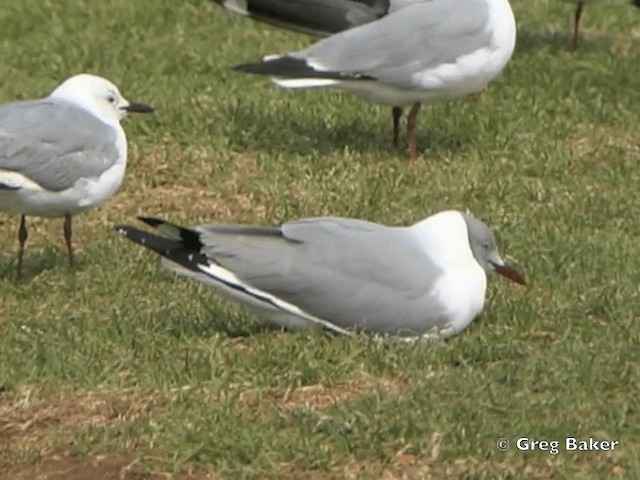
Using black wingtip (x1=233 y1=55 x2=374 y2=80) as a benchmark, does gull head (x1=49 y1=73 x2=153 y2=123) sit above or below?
above

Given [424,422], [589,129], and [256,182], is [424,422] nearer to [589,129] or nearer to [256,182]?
[256,182]

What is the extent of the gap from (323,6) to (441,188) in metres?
2.00

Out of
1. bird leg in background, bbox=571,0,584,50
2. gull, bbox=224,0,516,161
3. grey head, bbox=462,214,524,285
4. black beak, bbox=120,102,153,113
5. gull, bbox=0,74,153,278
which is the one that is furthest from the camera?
bird leg in background, bbox=571,0,584,50

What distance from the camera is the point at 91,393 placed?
230 inches

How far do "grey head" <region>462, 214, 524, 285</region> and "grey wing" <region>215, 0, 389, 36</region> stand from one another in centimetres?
371

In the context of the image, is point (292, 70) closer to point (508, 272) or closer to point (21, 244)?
point (21, 244)

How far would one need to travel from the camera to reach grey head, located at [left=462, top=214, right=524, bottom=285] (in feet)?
21.2

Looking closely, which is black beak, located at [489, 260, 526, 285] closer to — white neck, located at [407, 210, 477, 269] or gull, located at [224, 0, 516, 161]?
white neck, located at [407, 210, 477, 269]

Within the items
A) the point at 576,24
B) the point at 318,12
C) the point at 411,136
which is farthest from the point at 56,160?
A: the point at 576,24

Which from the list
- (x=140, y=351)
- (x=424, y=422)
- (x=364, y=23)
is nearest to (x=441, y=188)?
(x=364, y=23)

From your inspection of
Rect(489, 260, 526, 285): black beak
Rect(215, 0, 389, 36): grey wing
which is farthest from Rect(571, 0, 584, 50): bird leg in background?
Rect(489, 260, 526, 285): black beak

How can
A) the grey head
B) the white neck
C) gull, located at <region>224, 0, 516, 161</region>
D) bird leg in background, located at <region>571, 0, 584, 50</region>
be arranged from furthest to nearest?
bird leg in background, located at <region>571, 0, 584, 50</region> → gull, located at <region>224, 0, 516, 161</region> → the grey head → the white neck

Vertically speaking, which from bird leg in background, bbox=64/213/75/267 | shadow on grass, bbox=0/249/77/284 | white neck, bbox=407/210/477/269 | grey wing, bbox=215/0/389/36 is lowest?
shadow on grass, bbox=0/249/77/284

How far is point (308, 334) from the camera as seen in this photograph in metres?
6.18
